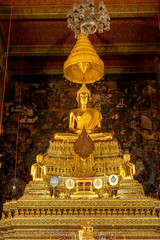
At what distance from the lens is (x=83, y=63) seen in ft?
18.7

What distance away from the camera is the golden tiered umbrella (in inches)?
209

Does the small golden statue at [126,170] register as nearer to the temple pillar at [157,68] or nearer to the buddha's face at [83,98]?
the buddha's face at [83,98]

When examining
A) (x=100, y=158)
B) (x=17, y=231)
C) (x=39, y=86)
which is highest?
(x=39, y=86)

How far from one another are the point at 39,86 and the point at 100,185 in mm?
4941

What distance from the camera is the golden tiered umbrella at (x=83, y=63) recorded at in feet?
17.4

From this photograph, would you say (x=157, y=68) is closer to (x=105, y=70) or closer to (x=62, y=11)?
(x=105, y=70)

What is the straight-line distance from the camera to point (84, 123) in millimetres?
5559


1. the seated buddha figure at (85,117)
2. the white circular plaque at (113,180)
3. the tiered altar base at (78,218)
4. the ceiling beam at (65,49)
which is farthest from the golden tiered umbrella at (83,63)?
the tiered altar base at (78,218)

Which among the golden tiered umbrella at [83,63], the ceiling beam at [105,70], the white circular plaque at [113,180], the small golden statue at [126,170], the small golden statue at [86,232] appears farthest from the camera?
the ceiling beam at [105,70]

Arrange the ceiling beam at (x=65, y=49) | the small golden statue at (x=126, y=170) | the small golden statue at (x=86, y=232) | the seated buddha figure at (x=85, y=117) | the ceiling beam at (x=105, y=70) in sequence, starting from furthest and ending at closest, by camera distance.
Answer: the ceiling beam at (x=105, y=70)
the ceiling beam at (x=65, y=49)
the seated buddha figure at (x=85, y=117)
the small golden statue at (x=126, y=170)
the small golden statue at (x=86, y=232)

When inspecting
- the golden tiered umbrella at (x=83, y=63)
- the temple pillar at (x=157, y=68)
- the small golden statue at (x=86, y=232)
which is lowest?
the small golden statue at (x=86, y=232)

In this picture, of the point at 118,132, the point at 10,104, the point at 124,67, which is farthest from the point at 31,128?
the point at 124,67

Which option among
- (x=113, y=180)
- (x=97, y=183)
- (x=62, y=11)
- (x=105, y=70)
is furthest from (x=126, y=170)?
(x=105, y=70)

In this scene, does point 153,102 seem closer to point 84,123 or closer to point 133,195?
point 84,123
